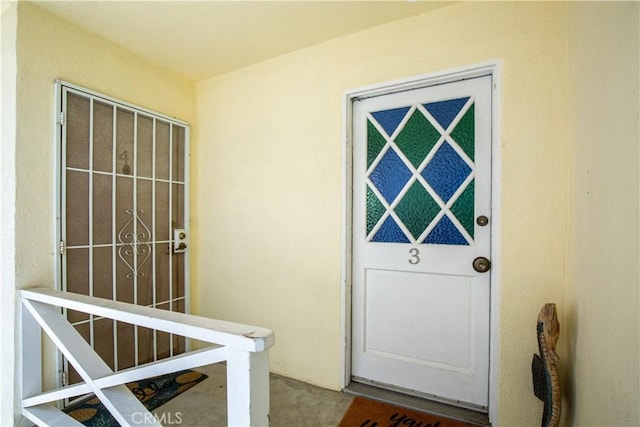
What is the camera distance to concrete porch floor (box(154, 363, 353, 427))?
1734 mm

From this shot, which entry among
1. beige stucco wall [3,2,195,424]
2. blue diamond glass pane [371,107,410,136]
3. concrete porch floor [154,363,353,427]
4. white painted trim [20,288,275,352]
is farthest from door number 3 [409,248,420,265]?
beige stucco wall [3,2,195,424]

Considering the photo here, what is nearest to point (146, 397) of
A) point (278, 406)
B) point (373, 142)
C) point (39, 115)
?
point (278, 406)

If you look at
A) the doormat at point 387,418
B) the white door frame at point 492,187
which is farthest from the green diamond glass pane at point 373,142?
the doormat at point 387,418

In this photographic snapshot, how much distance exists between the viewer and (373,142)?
2.00m

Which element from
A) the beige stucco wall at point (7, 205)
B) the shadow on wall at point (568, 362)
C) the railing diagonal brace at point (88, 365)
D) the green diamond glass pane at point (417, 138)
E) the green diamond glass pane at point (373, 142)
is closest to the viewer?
the railing diagonal brace at point (88, 365)

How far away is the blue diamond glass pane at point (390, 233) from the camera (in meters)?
1.91

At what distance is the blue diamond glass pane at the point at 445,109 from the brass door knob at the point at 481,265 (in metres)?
0.83

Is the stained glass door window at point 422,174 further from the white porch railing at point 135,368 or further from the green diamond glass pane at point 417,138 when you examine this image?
the white porch railing at point 135,368

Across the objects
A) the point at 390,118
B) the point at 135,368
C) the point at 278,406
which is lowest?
the point at 278,406

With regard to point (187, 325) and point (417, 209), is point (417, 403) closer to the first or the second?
point (417, 209)

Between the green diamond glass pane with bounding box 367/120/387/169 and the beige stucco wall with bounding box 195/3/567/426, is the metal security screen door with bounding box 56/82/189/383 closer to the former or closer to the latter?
the beige stucco wall with bounding box 195/3/567/426

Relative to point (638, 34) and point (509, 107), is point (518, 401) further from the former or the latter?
point (638, 34)

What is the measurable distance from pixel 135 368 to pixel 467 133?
2.00 meters

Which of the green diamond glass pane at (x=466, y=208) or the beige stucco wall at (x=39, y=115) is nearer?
the beige stucco wall at (x=39, y=115)
